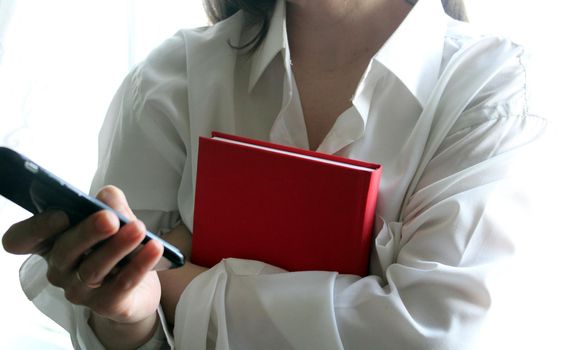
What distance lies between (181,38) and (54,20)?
0.58 metres

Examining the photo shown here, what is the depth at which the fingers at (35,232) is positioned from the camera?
20.6 inches

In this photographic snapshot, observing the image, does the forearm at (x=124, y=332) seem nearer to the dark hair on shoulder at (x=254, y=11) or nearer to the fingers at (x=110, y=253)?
the fingers at (x=110, y=253)

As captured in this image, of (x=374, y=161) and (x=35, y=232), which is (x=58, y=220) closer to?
(x=35, y=232)

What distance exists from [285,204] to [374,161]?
0.50 feet

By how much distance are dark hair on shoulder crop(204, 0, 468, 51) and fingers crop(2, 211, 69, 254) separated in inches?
17.1

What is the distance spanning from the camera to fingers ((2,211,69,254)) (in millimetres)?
524

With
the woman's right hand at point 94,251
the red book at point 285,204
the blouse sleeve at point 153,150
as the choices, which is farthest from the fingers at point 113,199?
the blouse sleeve at point 153,150

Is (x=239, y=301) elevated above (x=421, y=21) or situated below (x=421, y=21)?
below

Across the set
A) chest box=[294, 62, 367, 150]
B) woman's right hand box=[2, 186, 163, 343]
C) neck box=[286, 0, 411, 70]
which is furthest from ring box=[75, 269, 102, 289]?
neck box=[286, 0, 411, 70]

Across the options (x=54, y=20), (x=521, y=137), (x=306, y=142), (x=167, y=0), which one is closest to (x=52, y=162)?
(x=54, y=20)

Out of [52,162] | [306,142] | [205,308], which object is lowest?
[52,162]

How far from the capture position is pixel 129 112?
2.74 ft

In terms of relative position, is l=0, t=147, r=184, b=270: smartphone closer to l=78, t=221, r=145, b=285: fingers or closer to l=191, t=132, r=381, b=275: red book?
l=78, t=221, r=145, b=285: fingers

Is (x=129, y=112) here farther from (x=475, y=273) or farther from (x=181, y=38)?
(x=475, y=273)
